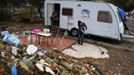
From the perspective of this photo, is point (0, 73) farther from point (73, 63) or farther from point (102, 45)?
point (102, 45)

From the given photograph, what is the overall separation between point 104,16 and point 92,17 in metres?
0.84

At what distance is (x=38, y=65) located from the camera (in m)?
9.25

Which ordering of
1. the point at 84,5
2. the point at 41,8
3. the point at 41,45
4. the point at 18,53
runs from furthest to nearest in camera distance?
1. the point at 41,8
2. the point at 84,5
3. the point at 41,45
4. the point at 18,53

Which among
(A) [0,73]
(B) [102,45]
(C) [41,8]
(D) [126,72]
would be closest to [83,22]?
(B) [102,45]

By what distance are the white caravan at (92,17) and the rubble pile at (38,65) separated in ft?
16.5

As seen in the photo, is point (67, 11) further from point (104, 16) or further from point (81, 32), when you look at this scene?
point (81, 32)

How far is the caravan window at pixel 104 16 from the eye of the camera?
15766mm

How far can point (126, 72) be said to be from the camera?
11250 millimetres

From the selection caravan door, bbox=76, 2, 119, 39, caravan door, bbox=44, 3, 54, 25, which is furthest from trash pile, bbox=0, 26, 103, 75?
caravan door, bbox=44, 3, 54, 25

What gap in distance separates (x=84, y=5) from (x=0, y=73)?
9348 mm

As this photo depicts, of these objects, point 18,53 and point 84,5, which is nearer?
point 18,53

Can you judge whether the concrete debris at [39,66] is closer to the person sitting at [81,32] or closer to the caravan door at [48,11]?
the person sitting at [81,32]

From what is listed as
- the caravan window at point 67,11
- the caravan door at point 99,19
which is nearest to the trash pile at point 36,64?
the caravan door at point 99,19

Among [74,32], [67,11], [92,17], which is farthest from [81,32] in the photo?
[67,11]
